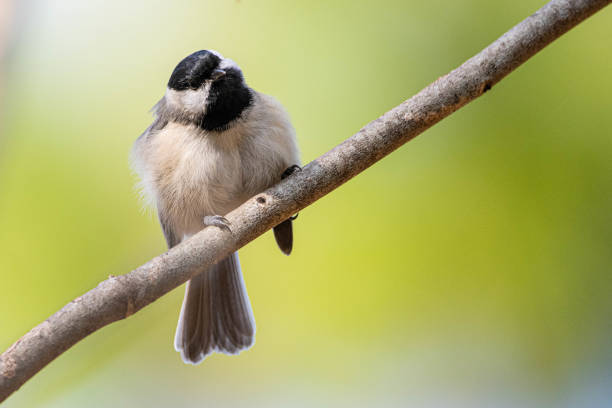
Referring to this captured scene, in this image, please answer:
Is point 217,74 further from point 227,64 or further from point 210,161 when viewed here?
point 210,161

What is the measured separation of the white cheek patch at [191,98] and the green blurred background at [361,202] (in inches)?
8.5

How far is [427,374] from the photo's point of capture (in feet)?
5.04

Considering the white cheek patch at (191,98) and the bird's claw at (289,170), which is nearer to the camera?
the white cheek patch at (191,98)

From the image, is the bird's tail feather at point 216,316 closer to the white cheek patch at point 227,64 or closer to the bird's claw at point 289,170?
the bird's claw at point 289,170

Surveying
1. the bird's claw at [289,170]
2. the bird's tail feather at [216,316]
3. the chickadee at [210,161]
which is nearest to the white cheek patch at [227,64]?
the chickadee at [210,161]

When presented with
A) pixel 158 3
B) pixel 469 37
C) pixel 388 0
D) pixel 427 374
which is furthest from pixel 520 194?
pixel 158 3

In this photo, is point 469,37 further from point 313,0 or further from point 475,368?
point 475,368

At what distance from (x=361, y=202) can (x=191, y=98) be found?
58cm

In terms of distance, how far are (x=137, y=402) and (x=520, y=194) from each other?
4.19ft

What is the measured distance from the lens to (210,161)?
4.47 feet

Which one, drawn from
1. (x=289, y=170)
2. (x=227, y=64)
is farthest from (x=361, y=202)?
(x=227, y=64)

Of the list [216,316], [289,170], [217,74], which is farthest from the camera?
[216,316]

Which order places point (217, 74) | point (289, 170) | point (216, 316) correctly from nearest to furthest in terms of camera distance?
point (217, 74) → point (289, 170) → point (216, 316)

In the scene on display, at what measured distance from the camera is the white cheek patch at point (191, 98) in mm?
1304
